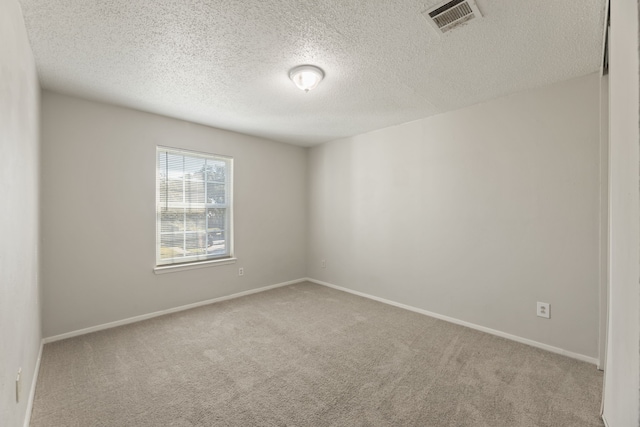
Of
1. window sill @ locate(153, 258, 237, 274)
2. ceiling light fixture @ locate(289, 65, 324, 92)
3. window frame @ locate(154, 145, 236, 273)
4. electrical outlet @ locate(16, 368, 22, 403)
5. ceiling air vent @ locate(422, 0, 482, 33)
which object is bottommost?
electrical outlet @ locate(16, 368, 22, 403)

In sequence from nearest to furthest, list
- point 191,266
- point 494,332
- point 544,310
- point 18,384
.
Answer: point 18,384 < point 544,310 < point 494,332 < point 191,266

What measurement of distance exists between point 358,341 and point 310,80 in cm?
244

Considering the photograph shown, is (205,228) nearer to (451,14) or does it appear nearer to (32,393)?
(32,393)

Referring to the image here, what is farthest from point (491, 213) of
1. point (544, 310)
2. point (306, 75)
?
point (306, 75)

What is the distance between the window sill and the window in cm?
9

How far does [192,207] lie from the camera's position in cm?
377

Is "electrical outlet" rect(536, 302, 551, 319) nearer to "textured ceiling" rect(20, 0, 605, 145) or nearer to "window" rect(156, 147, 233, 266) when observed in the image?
"textured ceiling" rect(20, 0, 605, 145)

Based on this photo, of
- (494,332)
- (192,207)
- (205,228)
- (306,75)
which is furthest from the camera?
(205,228)

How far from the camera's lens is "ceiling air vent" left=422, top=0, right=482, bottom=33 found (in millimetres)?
1587

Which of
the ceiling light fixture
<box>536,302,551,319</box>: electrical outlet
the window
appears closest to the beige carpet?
<box>536,302,551,319</box>: electrical outlet

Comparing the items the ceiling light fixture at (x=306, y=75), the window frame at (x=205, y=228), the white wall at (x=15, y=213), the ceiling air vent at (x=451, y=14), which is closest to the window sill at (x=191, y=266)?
the window frame at (x=205, y=228)

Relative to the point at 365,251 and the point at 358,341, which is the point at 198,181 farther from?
the point at 358,341

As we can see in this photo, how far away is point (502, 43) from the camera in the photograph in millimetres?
1947

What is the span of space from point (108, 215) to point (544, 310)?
14.7 ft
